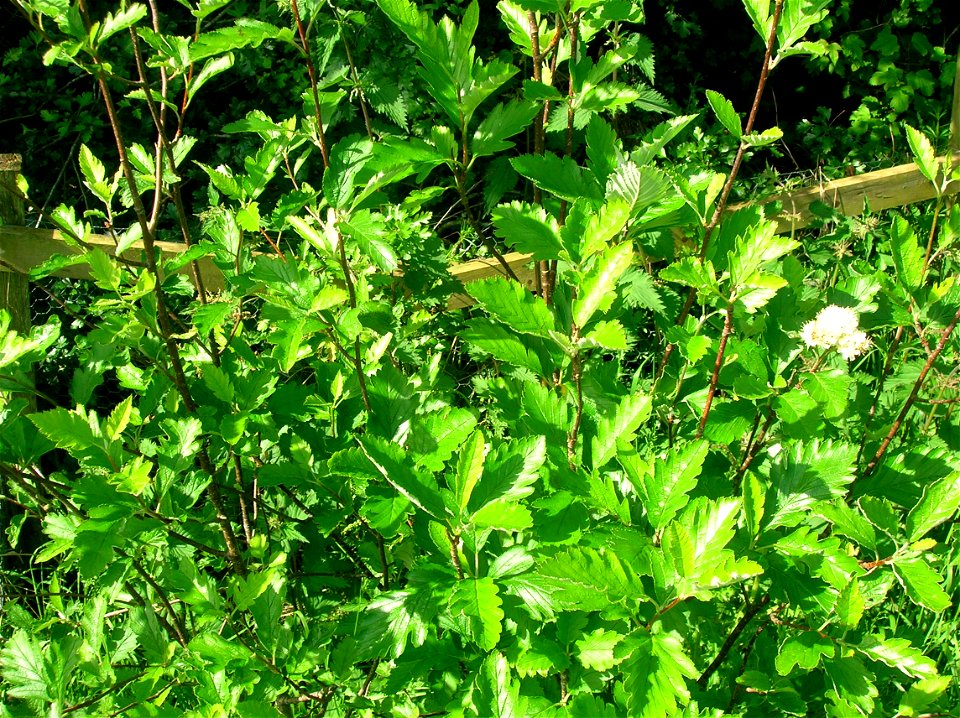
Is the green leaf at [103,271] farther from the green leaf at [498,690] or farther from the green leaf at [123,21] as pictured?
the green leaf at [498,690]

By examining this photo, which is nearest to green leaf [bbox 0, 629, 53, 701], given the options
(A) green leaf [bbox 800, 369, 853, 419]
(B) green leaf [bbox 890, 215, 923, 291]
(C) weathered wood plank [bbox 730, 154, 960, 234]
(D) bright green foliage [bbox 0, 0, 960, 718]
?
(D) bright green foliage [bbox 0, 0, 960, 718]

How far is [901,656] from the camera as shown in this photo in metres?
1.04

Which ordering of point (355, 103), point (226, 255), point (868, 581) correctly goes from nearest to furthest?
point (868, 581), point (226, 255), point (355, 103)

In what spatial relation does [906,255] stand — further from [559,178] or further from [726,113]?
[559,178]

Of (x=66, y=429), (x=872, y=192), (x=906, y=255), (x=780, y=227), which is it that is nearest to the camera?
(x=66, y=429)

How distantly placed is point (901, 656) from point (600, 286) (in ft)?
2.05

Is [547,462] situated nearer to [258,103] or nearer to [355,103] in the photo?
[355,103]

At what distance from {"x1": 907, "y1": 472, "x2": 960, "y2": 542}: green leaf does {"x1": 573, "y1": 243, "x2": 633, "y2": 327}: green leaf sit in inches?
20.9

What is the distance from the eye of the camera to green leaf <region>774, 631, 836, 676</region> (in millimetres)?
1065

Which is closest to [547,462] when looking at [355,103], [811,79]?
[355,103]

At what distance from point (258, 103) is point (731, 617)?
3.85 meters

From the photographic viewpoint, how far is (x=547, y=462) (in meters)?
1.16

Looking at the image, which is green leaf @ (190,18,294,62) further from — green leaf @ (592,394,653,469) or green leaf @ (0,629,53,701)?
green leaf @ (0,629,53,701)

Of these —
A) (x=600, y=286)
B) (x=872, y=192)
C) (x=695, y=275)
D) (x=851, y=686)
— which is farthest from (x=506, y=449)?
(x=872, y=192)
